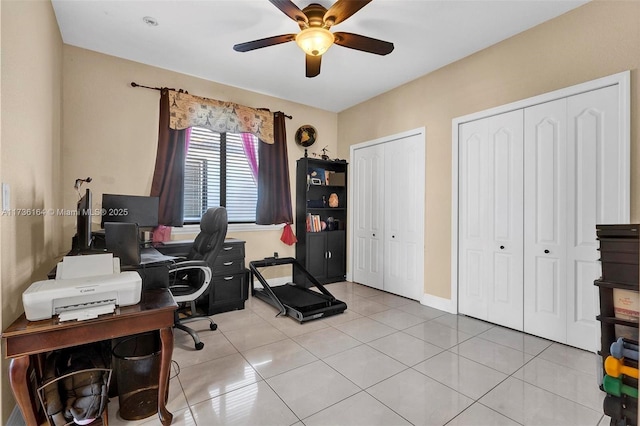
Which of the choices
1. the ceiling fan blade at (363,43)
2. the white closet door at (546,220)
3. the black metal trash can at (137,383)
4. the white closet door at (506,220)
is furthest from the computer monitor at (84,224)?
the white closet door at (546,220)

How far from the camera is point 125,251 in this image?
6.45 ft

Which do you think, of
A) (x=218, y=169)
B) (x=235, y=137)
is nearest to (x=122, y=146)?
(x=218, y=169)

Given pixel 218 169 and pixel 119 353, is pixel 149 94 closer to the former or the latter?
pixel 218 169

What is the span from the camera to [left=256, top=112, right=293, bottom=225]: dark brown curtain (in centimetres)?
432

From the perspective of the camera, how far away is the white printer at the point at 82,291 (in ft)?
4.55

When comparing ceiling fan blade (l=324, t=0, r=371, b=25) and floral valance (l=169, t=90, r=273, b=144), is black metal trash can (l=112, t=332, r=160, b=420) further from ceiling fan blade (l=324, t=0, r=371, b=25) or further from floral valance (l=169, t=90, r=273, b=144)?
floral valance (l=169, t=90, r=273, b=144)

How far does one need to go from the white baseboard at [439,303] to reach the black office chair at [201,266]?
8.24ft

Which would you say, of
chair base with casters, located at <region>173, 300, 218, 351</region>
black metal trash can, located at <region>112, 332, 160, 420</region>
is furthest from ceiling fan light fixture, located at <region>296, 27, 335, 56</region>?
chair base with casters, located at <region>173, 300, 218, 351</region>

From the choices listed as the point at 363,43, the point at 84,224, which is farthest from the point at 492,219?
the point at 84,224

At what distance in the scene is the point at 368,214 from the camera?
15.0 ft

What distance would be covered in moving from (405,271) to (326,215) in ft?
5.34

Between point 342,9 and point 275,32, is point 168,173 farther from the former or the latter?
point 342,9

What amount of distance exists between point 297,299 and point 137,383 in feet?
6.89

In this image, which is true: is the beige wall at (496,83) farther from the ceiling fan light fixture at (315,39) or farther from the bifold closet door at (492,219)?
the ceiling fan light fixture at (315,39)
